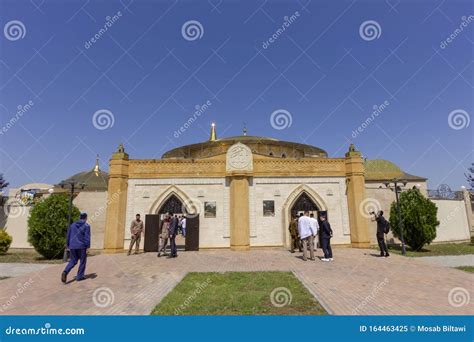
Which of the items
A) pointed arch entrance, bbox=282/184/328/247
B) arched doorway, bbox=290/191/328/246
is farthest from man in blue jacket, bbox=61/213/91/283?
arched doorway, bbox=290/191/328/246

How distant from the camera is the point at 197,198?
15766 mm

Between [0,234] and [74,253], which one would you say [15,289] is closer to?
[74,253]

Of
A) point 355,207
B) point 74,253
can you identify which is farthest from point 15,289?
point 355,207

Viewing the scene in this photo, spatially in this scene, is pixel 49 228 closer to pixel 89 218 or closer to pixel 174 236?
pixel 89 218

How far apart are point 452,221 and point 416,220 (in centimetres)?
752

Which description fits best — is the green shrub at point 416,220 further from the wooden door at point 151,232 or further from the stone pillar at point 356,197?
the wooden door at point 151,232

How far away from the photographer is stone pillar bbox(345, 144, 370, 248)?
15311 millimetres

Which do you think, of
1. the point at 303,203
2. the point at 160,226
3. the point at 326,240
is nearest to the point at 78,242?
the point at 160,226

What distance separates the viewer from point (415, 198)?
55.3 ft

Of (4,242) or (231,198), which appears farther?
(4,242)

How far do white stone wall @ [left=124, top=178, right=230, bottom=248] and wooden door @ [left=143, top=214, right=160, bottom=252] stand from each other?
1.50ft

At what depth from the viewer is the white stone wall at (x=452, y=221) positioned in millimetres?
20375

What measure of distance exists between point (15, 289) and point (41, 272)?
2.62m

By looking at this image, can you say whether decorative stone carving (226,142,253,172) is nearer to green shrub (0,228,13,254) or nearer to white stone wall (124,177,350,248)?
white stone wall (124,177,350,248)
